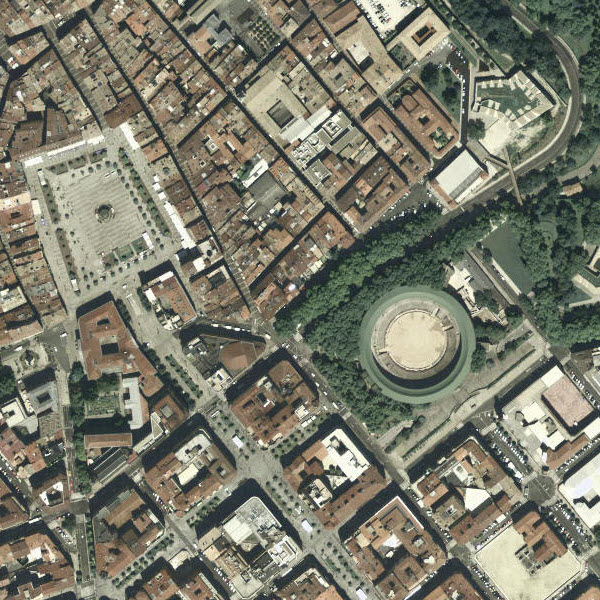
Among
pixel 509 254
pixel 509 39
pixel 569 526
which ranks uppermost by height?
pixel 509 39

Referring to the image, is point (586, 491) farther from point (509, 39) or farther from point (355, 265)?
point (509, 39)

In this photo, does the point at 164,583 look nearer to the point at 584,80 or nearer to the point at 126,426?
the point at 126,426

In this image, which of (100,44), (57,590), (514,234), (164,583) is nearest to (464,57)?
(514,234)

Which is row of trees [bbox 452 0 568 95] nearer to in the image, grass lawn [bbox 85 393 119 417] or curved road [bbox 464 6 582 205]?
curved road [bbox 464 6 582 205]

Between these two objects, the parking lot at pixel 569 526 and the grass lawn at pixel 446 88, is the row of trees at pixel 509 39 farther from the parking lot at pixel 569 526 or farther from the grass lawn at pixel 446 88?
the parking lot at pixel 569 526

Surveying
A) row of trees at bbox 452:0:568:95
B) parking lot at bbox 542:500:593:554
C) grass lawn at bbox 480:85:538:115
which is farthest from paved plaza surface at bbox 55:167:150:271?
parking lot at bbox 542:500:593:554

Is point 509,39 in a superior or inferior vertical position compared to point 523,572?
superior

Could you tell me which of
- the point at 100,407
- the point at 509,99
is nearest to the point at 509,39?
the point at 509,99
